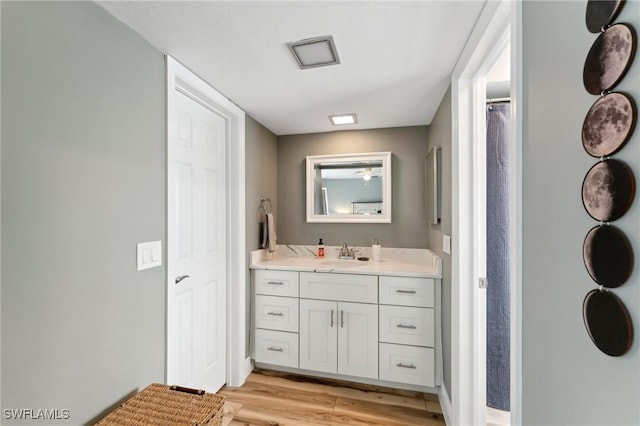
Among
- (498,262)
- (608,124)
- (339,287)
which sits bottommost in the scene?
(339,287)

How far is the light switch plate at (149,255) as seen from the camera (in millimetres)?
1345

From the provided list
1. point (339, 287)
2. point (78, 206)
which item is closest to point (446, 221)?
point (339, 287)

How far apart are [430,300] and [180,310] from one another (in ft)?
5.74

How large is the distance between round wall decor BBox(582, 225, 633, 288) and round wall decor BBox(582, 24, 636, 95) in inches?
11.1

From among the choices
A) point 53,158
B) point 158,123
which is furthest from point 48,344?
point 158,123

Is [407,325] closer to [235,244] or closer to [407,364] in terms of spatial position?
[407,364]

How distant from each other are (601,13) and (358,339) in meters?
2.21

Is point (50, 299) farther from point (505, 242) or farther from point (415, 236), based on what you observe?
point (415, 236)

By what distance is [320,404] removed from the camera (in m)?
2.05

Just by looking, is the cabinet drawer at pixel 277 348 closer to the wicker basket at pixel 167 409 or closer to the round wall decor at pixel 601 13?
the wicker basket at pixel 167 409

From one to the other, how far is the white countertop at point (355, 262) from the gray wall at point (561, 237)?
1335mm

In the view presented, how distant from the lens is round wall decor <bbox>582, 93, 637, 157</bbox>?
508 millimetres

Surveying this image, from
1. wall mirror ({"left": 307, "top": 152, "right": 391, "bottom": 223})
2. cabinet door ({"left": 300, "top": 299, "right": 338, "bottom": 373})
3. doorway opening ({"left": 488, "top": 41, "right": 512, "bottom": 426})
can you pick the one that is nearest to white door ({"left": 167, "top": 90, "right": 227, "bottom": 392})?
cabinet door ({"left": 300, "top": 299, "right": 338, "bottom": 373})

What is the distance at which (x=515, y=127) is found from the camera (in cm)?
88
